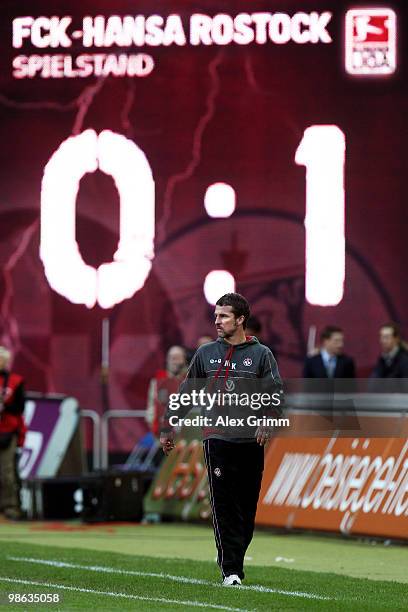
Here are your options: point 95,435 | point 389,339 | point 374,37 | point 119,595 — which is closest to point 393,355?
point 389,339

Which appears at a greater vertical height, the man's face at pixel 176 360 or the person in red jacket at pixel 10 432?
the man's face at pixel 176 360

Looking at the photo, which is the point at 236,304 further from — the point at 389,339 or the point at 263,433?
the point at 389,339

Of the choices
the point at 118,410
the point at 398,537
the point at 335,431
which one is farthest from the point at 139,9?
the point at 398,537

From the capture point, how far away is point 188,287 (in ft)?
57.0

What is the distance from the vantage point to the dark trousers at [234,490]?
374 inches

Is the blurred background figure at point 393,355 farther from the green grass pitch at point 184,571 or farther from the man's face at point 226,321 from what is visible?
the man's face at point 226,321

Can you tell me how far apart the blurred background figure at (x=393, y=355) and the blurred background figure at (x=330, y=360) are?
0.42 m

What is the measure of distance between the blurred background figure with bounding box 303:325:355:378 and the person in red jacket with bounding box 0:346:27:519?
10.1ft

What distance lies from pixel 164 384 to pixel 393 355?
2463 mm

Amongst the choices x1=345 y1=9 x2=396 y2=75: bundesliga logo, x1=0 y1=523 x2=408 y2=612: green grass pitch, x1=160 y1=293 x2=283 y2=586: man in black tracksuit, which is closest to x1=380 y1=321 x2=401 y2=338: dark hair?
x1=0 y1=523 x2=408 y2=612: green grass pitch

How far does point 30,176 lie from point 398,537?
686 centimetres

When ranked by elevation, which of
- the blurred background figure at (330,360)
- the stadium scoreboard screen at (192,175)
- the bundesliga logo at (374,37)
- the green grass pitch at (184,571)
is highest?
the bundesliga logo at (374,37)

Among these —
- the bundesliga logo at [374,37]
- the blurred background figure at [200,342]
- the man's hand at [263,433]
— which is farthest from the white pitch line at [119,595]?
the bundesliga logo at [374,37]

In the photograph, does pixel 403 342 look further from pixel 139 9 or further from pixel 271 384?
pixel 271 384
